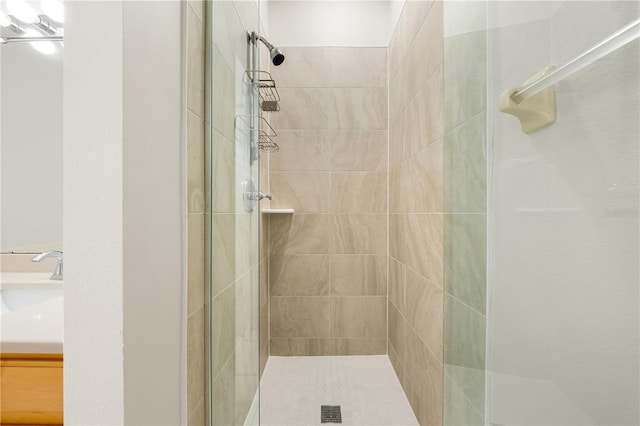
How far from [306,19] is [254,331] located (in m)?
2.00

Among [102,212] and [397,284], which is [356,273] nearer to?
[397,284]

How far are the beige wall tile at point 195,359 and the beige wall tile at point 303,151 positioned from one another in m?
1.37

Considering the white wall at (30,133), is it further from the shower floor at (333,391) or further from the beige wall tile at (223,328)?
the shower floor at (333,391)

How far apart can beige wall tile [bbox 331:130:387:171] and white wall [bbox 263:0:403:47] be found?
61 cm

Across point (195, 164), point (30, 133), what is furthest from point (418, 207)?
point (30, 133)

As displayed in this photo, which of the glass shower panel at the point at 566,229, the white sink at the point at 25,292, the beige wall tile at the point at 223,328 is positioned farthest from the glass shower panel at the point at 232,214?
the glass shower panel at the point at 566,229

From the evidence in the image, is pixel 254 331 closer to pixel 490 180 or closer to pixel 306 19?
pixel 490 180

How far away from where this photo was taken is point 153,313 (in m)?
0.69

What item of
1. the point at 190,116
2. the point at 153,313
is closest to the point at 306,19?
the point at 190,116

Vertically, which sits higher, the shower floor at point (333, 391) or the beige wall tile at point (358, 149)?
the beige wall tile at point (358, 149)

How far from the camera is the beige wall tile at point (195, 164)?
847 mm

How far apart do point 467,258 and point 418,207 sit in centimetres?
62

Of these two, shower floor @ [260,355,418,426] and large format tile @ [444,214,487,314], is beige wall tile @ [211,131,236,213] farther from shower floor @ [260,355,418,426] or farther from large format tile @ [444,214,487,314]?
shower floor @ [260,355,418,426]

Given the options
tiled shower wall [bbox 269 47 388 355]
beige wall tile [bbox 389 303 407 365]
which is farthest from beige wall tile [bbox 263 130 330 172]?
beige wall tile [bbox 389 303 407 365]
